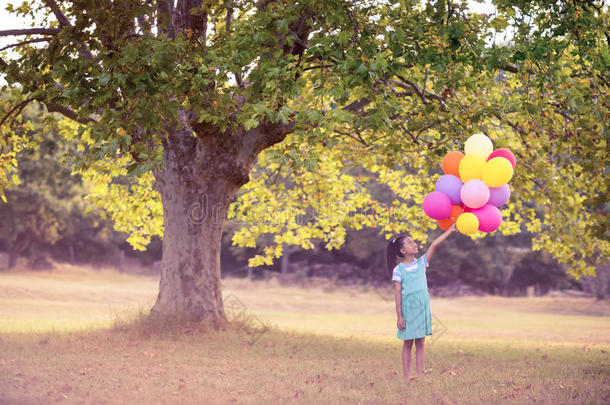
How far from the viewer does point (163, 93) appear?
29.2ft

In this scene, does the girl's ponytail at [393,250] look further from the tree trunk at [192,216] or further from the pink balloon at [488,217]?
the tree trunk at [192,216]

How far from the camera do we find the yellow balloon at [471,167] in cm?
796

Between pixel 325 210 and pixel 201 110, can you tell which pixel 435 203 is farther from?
pixel 325 210

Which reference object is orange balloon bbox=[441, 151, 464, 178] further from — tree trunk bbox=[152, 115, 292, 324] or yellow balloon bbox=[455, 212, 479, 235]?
tree trunk bbox=[152, 115, 292, 324]

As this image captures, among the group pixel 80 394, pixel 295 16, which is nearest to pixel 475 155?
pixel 295 16

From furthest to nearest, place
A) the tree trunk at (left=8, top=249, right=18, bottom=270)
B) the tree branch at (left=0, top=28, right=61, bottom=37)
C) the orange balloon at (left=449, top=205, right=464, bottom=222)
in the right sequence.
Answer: the tree trunk at (left=8, top=249, right=18, bottom=270)
the tree branch at (left=0, top=28, right=61, bottom=37)
the orange balloon at (left=449, top=205, right=464, bottom=222)

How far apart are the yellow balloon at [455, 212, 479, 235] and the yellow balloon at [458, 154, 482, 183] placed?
0.51 meters

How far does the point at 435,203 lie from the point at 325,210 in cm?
946

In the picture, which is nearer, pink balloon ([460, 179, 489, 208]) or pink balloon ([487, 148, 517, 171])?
pink balloon ([460, 179, 489, 208])

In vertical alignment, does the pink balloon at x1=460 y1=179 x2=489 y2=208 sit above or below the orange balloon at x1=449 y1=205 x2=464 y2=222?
above

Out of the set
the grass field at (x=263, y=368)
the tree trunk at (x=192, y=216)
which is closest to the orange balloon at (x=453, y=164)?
the grass field at (x=263, y=368)

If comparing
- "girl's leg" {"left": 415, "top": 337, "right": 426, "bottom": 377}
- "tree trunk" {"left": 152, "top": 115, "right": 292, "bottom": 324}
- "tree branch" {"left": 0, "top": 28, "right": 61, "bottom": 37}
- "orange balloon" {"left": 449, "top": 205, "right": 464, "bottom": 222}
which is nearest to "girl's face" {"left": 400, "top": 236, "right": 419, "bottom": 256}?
"orange balloon" {"left": 449, "top": 205, "right": 464, "bottom": 222}

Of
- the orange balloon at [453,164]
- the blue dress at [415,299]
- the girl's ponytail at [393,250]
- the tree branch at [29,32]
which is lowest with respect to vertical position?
the blue dress at [415,299]

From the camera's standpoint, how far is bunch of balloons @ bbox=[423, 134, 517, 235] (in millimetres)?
7762
